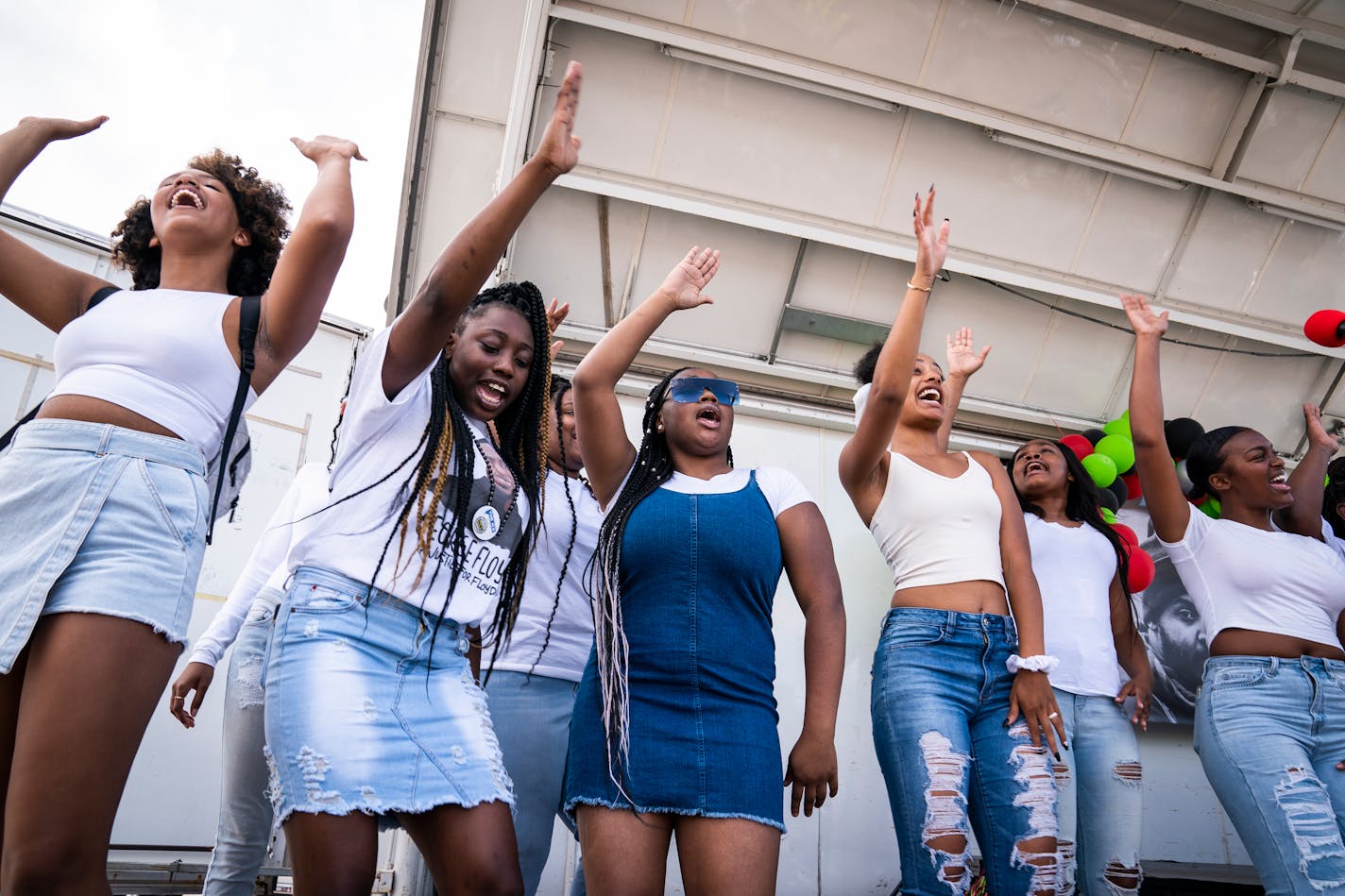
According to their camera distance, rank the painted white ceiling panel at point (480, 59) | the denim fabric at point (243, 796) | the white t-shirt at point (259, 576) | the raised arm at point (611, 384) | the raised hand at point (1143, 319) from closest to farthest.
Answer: the raised arm at point (611, 384), the denim fabric at point (243, 796), the white t-shirt at point (259, 576), the raised hand at point (1143, 319), the painted white ceiling panel at point (480, 59)

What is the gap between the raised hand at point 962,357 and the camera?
343cm

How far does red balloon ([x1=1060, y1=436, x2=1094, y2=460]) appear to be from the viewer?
443 centimetres

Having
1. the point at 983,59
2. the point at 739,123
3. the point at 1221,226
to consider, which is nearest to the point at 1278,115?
the point at 1221,226

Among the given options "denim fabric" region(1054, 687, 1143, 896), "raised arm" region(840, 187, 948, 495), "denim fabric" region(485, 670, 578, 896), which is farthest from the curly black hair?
"denim fabric" region(1054, 687, 1143, 896)

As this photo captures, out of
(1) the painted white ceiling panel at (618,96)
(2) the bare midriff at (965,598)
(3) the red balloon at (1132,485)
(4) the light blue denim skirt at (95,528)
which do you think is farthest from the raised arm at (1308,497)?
(4) the light blue denim skirt at (95,528)

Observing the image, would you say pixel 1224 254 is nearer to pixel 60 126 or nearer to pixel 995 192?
pixel 995 192

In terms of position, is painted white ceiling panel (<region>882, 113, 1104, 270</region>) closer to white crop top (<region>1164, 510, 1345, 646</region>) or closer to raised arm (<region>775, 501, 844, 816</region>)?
white crop top (<region>1164, 510, 1345, 646</region>)

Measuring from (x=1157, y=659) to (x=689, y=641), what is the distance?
11.2 ft

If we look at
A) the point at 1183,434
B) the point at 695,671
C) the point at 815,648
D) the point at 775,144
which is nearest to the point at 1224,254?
the point at 1183,434

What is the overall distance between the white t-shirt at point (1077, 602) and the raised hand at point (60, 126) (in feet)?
9.78

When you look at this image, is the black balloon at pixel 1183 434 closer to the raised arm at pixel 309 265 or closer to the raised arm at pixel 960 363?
the raised arm at pixel 960 363

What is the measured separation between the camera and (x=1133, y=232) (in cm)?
457

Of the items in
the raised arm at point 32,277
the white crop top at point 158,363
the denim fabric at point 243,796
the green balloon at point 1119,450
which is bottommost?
the denim fabric at point 243,796

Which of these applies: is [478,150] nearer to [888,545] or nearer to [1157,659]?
[888,545]
